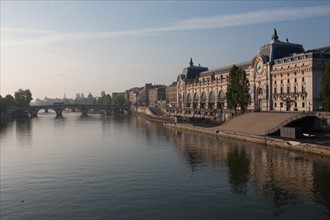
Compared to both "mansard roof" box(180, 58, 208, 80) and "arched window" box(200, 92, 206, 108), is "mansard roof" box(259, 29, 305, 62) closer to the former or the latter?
"arched window" box(200, 92, 206, 108)

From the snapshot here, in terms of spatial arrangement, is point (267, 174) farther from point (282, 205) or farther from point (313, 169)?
point (282, 205)

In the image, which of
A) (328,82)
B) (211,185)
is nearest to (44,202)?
(211,185)

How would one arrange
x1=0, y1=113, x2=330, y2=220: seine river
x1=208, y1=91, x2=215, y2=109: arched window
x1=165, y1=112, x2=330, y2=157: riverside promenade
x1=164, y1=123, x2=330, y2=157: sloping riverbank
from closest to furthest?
x1=0, y1=113, x2=330, y2=220: seine river
x1=164, y1=123, x2=330, y2=157: sloping riverbank
x1=165, y1=112, x2=330, y2=157: riverside promenade
x1=208, y1=91, x2=215, y2=109: arched window

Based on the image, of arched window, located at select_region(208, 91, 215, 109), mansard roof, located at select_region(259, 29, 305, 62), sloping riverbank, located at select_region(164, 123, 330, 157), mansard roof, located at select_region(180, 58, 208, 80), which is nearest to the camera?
sloping riverbank, located at select_region(164, 123, 330, 157)

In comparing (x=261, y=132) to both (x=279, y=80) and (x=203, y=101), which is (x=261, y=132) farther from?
(x=203, y=101)

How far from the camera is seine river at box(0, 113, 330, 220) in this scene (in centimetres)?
3036

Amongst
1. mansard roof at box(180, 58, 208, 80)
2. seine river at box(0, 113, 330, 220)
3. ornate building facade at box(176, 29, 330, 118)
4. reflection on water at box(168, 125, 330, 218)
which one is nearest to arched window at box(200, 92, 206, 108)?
ornate building facade at box(176, 29, 330, 118)

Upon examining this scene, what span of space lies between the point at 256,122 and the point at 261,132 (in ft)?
26.7

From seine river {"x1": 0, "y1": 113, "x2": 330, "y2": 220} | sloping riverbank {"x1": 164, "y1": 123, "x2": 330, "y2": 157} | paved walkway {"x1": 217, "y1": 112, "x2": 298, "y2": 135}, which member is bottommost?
seine river {"x1": 0, "y1": 113, "x2": 330, "y2": 220}

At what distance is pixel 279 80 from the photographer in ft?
306

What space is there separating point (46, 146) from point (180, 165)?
33538 mm

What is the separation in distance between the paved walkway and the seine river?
10216 mm

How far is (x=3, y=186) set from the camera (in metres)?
39.7

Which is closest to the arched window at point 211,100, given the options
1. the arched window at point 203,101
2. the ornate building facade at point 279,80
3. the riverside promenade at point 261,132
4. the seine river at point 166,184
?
the ornate building facade at point 279,80
